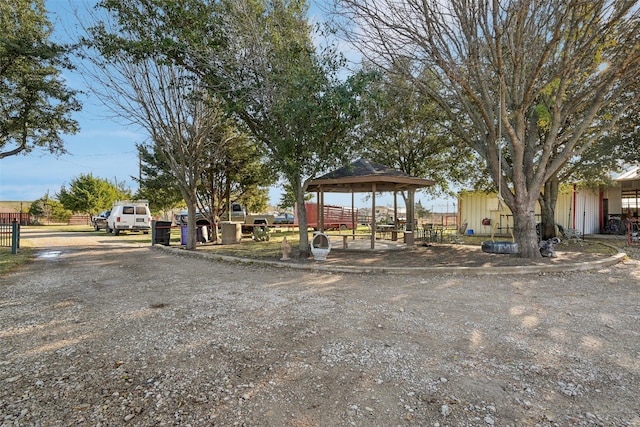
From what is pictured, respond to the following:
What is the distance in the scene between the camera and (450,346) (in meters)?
3.21

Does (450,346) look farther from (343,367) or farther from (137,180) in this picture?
(137,180)

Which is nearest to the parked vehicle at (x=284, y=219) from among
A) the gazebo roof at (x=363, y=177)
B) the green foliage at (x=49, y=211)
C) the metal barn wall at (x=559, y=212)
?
the metal barn wall at (x=559, y=212)

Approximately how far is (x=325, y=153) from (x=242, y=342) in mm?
6004

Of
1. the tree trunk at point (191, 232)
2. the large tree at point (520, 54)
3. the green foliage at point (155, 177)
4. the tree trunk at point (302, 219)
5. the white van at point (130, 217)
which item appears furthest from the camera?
the white van at point (130, 217)

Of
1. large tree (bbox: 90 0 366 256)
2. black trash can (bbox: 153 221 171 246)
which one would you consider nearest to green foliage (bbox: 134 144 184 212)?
black trash can (bbox: 153 221 171 246)

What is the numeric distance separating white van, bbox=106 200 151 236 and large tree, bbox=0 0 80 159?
23.8 ft

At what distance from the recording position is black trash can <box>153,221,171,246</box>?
1337 cm

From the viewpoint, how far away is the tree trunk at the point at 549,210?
1348 cm

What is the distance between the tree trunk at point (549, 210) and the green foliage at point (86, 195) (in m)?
36.3

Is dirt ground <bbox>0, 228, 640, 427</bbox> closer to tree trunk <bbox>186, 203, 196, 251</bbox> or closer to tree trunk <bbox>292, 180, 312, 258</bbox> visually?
tree trunk <bbox>292, 180, 312, 258</bbox>

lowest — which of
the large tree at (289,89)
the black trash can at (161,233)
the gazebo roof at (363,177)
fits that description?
the black trash can at (161,233)

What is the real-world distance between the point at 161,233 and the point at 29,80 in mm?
6472

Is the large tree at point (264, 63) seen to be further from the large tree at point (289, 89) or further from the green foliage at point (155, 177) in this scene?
the green foliage at point (155, 177)

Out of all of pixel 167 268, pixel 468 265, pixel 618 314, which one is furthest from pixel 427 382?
pixel 167 268
